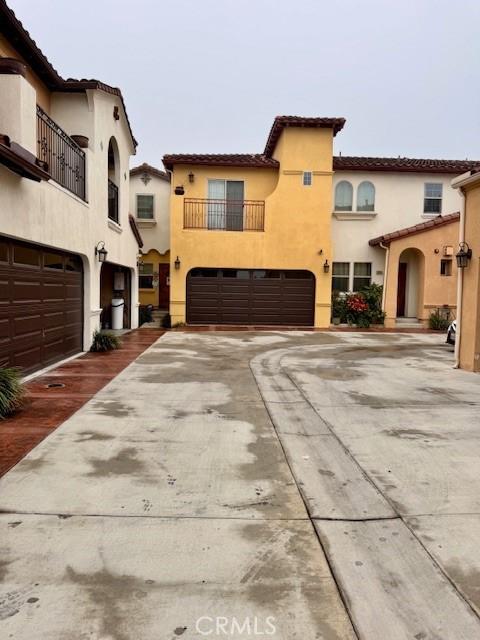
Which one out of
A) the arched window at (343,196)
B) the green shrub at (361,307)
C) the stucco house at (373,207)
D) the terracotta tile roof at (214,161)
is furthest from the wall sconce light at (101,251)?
the arched window at (343,196)

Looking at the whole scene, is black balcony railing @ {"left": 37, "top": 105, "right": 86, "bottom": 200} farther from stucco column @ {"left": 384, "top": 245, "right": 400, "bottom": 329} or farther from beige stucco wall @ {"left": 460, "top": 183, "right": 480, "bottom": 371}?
stucco column @ {"left": 384, "top": 245, "right": 400, "bottom": 329}

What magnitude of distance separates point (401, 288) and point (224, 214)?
8385 millimetres

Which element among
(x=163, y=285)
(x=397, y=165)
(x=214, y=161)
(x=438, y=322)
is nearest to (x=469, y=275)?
(x=438, y=322)

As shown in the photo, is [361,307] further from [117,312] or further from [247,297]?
[117,312]

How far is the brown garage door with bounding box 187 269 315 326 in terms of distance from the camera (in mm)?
18719

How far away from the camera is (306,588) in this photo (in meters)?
2.54

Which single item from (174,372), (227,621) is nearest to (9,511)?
(227,621)

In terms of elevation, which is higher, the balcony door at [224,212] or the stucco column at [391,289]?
the balcony door at [224,212]

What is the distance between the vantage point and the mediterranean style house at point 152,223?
74.5 ft

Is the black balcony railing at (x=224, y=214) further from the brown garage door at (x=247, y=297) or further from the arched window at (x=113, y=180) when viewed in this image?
the arched window at (x=113, y=180)

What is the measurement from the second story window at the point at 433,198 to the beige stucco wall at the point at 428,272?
6.19ft

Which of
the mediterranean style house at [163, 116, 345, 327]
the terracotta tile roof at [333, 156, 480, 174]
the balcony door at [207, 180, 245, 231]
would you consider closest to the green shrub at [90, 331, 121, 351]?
the mediterranean style house at [163, 116, 345, 327]

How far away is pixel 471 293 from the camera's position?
376 inches

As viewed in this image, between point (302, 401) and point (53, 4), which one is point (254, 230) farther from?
point (302, 401)
